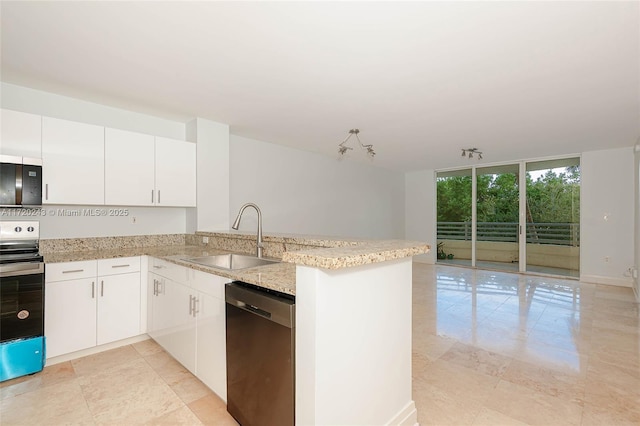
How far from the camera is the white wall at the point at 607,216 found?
4980 millimetres

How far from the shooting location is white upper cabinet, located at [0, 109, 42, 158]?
2316mm

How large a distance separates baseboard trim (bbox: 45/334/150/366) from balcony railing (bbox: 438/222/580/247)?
6.62 metres

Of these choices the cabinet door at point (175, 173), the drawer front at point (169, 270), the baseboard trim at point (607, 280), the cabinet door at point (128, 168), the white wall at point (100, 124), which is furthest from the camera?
the baseboard trim at point (607, 280)

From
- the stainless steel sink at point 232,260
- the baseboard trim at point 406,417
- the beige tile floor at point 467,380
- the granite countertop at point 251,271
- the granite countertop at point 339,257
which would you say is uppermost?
the granite countertop at point 339,257

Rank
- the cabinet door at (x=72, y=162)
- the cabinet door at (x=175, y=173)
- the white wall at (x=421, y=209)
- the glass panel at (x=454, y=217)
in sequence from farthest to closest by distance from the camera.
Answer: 1. the white wall at (x=421, y=209)
2. the glass panel at (x=454, y=217)
3. the cabinet door at (x=175, y=173)
4. the cabinet door at (x=72, y=162)

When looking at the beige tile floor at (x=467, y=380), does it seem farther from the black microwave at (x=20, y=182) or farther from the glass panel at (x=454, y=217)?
the glass panel at (x=454, y=217)

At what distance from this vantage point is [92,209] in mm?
3000

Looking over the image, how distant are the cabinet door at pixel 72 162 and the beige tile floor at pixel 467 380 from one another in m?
1.43

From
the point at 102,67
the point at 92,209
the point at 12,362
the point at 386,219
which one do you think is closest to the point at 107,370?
the point at 12,362

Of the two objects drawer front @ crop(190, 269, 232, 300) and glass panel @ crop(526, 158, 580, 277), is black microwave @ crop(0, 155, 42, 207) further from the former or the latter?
glass panel @ crop(526, 158, 580, 277)

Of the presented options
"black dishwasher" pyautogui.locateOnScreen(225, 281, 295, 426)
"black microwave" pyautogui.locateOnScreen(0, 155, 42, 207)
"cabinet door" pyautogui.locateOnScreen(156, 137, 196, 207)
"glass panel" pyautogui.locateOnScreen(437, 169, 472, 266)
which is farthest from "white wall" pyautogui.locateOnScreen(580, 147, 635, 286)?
"black microwave" pyautogui.locateOnScreen(0, 155, 42, 207)

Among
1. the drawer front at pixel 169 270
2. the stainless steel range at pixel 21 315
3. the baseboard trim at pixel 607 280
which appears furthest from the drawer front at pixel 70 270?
the baseboard trim at pixel 607 280

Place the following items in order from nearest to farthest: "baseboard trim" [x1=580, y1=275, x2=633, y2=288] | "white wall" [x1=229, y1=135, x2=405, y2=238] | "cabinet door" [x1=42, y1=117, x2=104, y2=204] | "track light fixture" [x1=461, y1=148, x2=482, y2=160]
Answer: "cabinet door" [x1=42, y1=117, x2=104, y2=204], "white wall" [x1=229, y1=135, x2=405, y2=238], "baseboard trim" [x1=580, y1=275, x2=633, y2=288], "track light fixture" [x1=461, y1=148, x2=482, y2=160]

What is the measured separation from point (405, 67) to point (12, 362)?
143 inches
